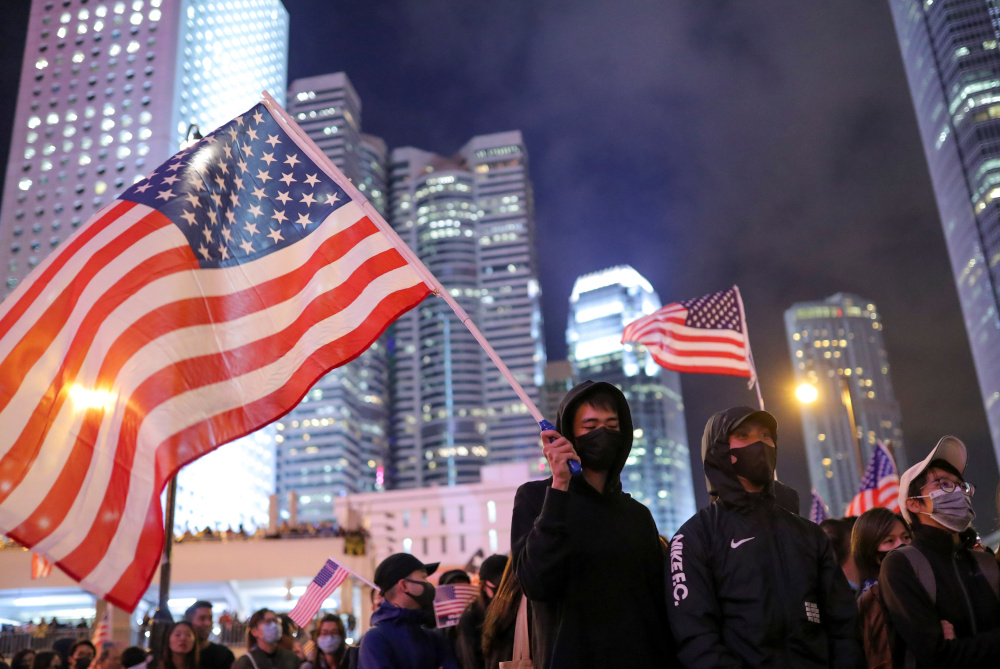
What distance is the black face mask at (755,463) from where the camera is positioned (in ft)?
13.9

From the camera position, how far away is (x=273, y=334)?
20.2 feet

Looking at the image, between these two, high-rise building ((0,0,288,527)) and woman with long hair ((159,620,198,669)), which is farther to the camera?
high-rise building ((0,0,288,527))

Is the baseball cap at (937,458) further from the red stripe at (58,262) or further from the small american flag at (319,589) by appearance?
the small american flag at (319,589)

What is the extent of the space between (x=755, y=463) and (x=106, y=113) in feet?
416

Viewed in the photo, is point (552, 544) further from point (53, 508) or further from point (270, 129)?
point (270, 129)

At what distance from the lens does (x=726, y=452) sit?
14.1 feet

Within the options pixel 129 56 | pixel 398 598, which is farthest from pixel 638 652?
pixel 129 56

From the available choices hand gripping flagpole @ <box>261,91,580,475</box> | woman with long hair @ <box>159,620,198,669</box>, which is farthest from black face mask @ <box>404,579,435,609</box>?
woman with long hair @ <box>159,620,198,669</box>

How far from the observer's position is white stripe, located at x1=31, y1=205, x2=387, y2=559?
16.9 feet

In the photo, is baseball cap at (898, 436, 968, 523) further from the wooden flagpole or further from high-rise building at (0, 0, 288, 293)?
high-rise building at (0, 0, 288, 293)

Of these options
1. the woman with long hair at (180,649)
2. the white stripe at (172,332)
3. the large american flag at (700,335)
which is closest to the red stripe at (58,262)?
the white stripe at (172,332)

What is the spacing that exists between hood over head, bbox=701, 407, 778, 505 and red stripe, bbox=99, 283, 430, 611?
205 cm

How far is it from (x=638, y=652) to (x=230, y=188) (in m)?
4.37

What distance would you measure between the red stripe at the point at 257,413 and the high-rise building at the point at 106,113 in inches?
4169
